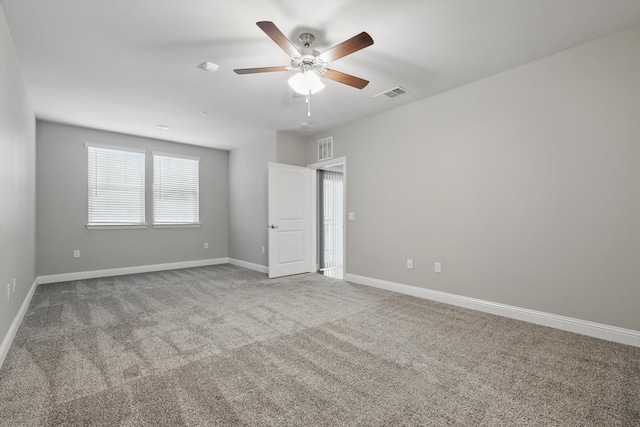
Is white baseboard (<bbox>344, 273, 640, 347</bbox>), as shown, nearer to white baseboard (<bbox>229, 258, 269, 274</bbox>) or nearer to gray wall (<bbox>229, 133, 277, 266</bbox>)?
white baseboard (<bbox>229, 258, 269, 274</bbox>)

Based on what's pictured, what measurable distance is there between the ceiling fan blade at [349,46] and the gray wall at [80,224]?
492 cm

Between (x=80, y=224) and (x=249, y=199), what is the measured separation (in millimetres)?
2953

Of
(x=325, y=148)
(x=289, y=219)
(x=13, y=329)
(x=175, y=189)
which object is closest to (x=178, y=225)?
(x=175, y=189)

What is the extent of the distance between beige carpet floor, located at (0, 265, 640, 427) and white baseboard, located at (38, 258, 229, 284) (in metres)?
1.69

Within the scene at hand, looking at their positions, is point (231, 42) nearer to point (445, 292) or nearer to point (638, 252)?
point (445, 292)

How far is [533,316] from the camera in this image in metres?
3.02

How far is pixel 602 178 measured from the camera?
2.67 meters

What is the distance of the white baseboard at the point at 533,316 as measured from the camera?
2557 mm

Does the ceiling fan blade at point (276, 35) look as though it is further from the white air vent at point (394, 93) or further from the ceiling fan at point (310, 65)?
the white air vent at point (394, 93)

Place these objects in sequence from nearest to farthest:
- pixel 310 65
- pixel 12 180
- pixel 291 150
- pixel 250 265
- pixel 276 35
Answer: pixel 276 35
pixel 310 65
pixel 12 180
pixel 291 150
pixel 250 265

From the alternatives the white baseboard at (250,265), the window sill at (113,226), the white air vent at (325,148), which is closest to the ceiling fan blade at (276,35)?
the white air vent at (325,148)

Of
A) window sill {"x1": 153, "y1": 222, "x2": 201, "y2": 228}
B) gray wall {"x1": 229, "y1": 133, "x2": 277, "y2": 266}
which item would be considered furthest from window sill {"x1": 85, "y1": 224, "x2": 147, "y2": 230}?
gray wall {"x1": 229, "y1": 133, "x2": 277, "y2": 266}

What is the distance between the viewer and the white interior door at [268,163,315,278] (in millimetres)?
5238

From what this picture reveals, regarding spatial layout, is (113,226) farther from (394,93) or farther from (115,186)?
(394,93)
